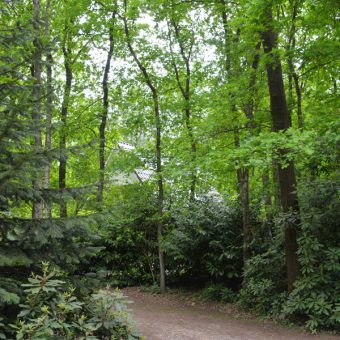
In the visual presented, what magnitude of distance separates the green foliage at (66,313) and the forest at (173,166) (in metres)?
0.02

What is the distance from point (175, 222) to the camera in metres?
11.1

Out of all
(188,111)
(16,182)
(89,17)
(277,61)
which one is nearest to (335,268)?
(277,61)

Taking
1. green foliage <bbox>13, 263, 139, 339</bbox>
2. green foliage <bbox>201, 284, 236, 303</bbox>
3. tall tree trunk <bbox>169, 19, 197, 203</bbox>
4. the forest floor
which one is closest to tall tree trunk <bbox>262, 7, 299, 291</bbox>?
the forest floor

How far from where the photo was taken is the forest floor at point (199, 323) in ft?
21.6

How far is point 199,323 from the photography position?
750 centimetres

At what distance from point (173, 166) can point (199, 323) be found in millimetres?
Answer: 3324

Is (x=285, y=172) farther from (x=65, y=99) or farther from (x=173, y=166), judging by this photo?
(x=65, y=99)

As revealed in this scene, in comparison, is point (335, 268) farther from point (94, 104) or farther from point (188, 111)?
point (94, 104)

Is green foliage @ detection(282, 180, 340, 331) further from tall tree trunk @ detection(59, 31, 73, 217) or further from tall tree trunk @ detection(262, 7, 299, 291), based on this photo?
tall tree trunk @ detection(59, 31, 73, 217)

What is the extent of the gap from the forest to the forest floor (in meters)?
0.35

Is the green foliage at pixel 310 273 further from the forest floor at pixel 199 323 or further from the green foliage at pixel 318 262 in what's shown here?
the forest floor at pixel 199 323

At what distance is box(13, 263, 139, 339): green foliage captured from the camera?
3412 millimetres

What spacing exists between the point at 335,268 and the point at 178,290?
5041 mm

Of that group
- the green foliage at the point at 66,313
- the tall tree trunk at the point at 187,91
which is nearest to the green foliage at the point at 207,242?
the tall tree trunk at the point at 187,91
